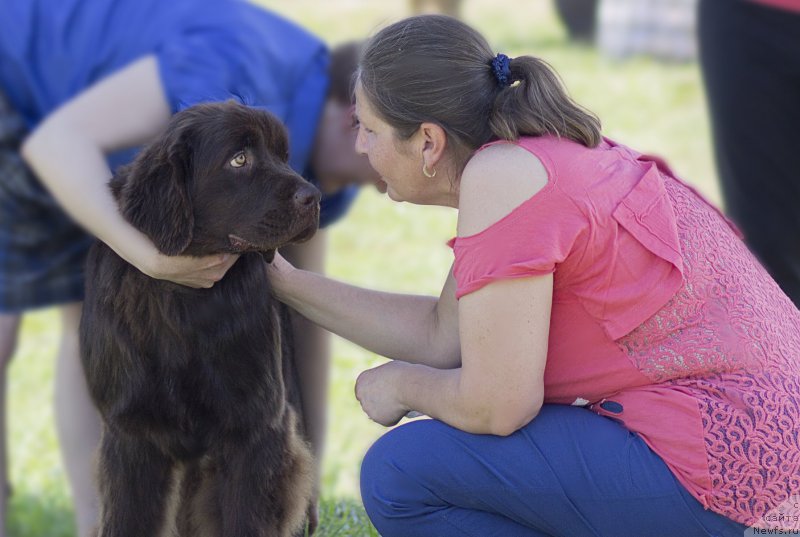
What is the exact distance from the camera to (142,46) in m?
3.70

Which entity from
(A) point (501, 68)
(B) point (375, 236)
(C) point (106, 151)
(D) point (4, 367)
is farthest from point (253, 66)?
(B) point (375, 236)

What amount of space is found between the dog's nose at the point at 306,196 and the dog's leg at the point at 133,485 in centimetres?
71

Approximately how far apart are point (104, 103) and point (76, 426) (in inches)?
48.8

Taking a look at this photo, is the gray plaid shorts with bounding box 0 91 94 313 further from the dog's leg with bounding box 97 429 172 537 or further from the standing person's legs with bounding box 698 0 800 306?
the standing person's legs with bounding box 698 0 800 306

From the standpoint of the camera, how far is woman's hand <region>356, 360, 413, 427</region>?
9.37ft

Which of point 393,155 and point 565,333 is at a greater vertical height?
point 393,155

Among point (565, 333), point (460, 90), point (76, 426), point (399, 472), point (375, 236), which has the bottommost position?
point (375, 236)

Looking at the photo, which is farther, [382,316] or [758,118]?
[758,118]

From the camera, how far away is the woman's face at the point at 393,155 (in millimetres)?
2715

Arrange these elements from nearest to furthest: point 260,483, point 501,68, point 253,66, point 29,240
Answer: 1. point 501,68
2. point 260,483
3. point 253,66
4. point 29,240

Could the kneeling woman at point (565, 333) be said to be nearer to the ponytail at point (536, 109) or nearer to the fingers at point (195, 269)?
the ponytail at point (536, 109)

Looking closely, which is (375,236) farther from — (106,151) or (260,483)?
(260,483)

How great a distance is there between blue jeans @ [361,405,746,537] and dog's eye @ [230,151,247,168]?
2.53 feet

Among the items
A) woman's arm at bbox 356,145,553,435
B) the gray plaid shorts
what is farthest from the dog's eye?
the gray plaid shorts
